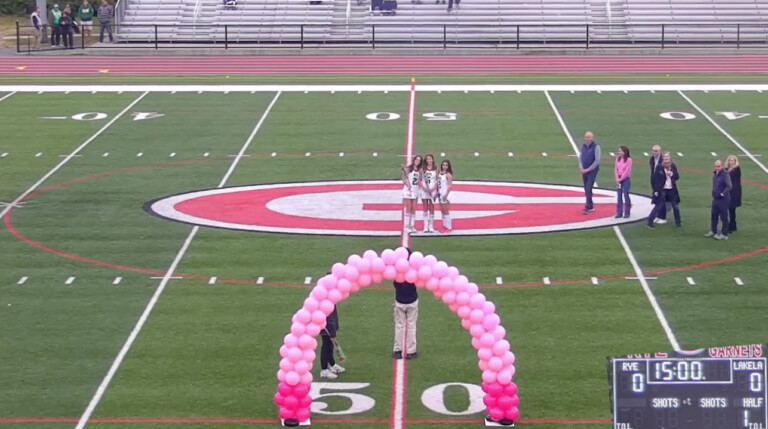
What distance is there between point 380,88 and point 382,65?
702cm

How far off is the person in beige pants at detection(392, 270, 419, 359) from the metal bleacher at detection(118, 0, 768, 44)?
38.2 m

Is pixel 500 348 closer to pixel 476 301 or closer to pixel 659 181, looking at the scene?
pixel 476 301

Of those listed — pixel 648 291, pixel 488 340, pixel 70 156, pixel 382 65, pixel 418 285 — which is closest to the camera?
pixel 488 340

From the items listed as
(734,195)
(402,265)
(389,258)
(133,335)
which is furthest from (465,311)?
(734,195)

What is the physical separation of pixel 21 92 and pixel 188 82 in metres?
5.35

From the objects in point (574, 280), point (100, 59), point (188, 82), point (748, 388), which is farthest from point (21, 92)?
point (748, 388)

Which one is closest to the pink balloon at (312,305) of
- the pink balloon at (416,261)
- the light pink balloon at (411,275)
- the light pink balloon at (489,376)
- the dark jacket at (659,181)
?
the light pink balloon at (411,275)

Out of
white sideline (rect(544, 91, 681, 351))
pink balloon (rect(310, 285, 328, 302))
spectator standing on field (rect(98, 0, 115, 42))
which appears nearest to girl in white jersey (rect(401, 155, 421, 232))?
white sideline (rect(544, 91, 681, 351))

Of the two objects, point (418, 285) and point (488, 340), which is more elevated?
point (418, 285)

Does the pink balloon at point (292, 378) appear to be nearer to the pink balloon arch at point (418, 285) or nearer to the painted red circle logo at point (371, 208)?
the pink balloon arch at point (418, 285)

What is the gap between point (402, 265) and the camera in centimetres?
1584

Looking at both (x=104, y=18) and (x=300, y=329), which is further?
(x=104, y=18)

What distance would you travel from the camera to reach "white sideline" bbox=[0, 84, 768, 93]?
4262 cm

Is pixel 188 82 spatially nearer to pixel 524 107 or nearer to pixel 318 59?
pixel 318 59
